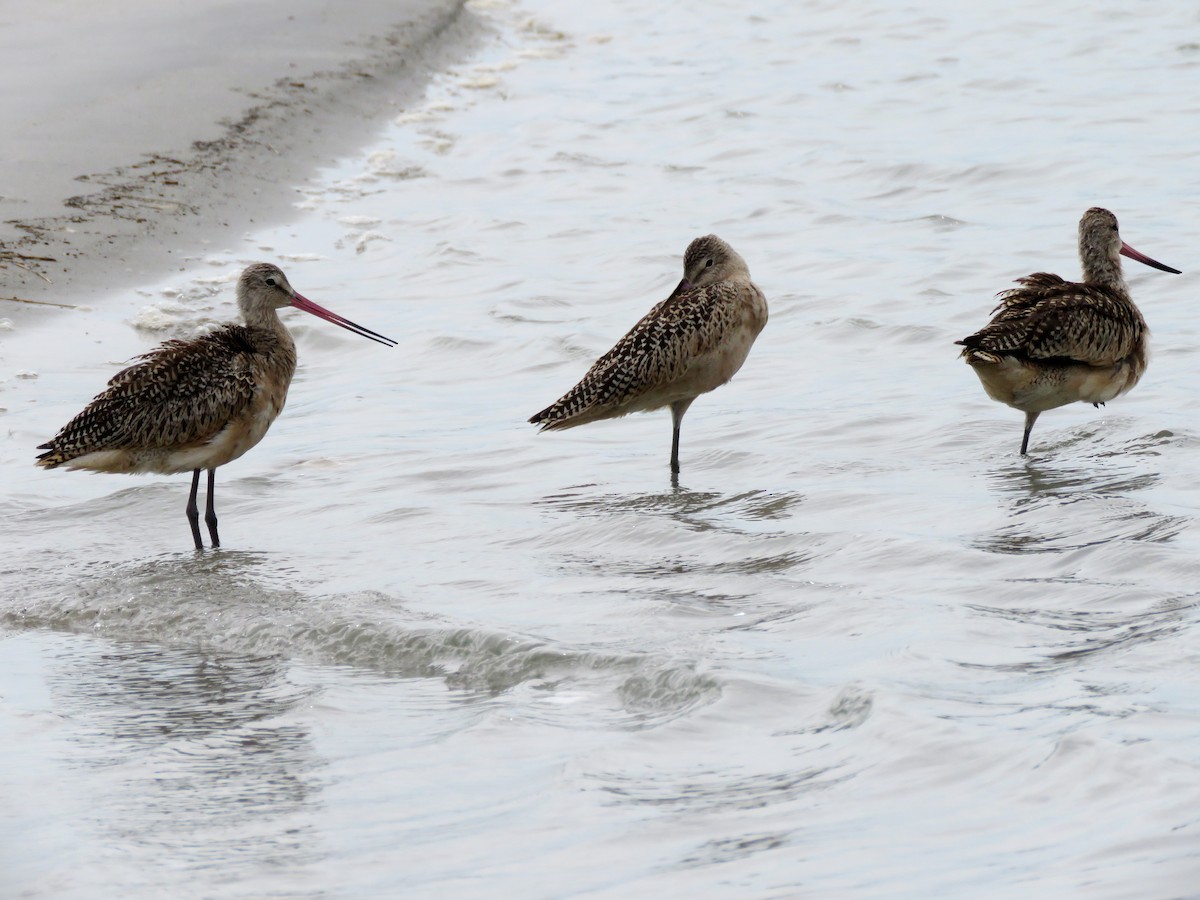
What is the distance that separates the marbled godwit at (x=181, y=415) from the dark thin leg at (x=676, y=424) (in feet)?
6.01

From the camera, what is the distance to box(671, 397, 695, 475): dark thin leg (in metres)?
7.78

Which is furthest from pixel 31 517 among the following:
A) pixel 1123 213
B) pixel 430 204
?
pixel 1123 213

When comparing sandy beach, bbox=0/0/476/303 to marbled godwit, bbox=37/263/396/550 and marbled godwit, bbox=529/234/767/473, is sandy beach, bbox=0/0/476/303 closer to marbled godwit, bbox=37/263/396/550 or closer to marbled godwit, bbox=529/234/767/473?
marbled godwit, bbox=37/263/396/550

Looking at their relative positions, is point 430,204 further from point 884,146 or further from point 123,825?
point 123,825

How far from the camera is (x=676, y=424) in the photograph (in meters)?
8.01

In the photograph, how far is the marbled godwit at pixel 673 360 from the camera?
310 inches

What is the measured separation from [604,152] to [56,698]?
947cm

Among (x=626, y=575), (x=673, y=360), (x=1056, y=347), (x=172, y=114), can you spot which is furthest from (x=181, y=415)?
(x=172, y=114)

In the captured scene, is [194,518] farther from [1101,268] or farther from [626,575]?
[1101,268]

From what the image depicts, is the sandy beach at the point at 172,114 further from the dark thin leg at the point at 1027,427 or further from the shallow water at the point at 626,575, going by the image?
the dark thin leg at the point at 1027,427

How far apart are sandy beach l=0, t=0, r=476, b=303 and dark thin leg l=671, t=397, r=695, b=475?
3609mm

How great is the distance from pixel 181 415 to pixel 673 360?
92.7 inches

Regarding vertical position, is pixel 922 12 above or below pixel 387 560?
above

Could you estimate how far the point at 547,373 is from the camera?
926 cm
